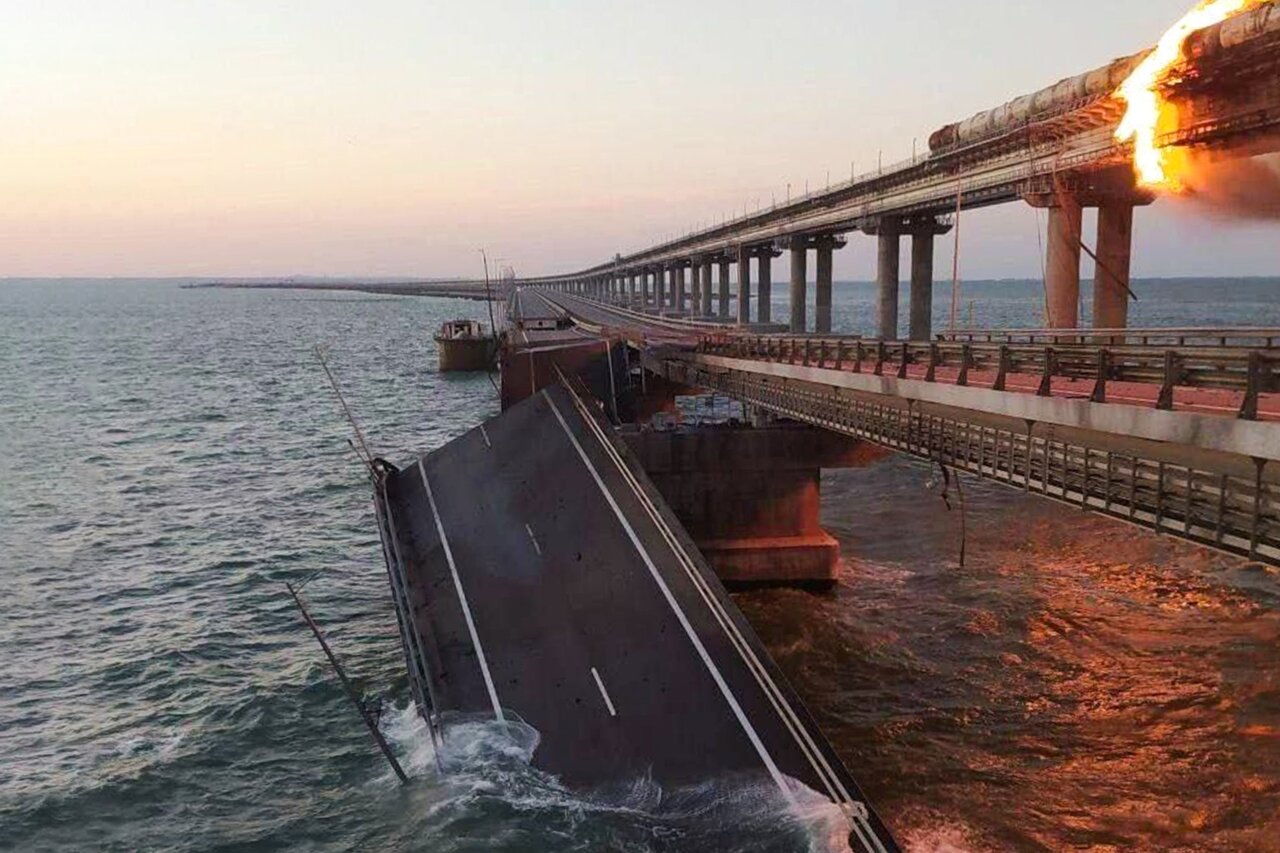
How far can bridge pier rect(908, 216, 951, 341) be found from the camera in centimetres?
6825

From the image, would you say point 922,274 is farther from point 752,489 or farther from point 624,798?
point 624,798

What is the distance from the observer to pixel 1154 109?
3906 cm

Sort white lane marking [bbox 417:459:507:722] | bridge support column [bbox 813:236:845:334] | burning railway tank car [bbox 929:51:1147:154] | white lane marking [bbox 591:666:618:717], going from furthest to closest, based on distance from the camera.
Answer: bridge support column [bbox 813:236:845:334], burning railway tank car [bbox 929:51:1147:154], white lane marking [bbox 417:459:507:722], white lane marking [bbox 591:666:618:717]

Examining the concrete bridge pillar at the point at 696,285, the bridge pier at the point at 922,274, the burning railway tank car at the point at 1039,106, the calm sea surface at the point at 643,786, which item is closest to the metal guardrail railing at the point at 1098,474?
the calm sea surface at the point at 643,786

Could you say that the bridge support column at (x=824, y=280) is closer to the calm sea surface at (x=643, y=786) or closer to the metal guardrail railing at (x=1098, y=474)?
the calm sea surface at (x=643, y=786)

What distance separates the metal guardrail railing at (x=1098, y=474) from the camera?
15.7 meters

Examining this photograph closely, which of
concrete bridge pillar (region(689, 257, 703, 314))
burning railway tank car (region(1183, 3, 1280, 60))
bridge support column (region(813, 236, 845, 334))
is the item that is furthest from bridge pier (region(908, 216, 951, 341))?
concrete bridge pillar (region(689, 257, 703, 314))

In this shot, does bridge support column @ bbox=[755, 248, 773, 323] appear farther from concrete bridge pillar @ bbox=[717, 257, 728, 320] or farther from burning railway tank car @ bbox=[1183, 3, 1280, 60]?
burning railway tank car @ bbox=[1183, 3, 1280, 60]

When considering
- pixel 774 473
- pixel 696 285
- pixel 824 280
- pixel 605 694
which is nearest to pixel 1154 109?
pixel 774 473

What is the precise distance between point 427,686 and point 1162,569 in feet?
91.9

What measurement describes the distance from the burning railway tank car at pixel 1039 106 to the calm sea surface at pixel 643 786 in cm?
1961

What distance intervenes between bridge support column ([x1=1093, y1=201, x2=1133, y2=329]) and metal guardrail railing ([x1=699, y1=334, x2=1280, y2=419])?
13.3m

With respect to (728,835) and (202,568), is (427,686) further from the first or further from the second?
(202,568)

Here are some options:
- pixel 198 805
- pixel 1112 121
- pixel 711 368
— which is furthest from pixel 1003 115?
pixel 198 805
